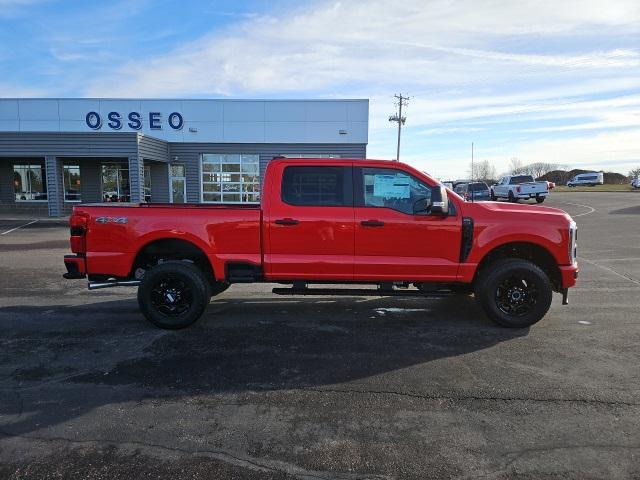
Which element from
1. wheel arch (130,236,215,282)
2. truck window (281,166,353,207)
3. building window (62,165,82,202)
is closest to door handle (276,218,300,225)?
truck window (281,166,353,207)

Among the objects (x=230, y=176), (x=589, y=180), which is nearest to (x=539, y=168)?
(x=589, y=180)

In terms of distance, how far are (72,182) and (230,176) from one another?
8.69 metres

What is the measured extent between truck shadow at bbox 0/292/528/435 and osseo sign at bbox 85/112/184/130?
22135 mm

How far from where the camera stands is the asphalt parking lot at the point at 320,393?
10.5ft

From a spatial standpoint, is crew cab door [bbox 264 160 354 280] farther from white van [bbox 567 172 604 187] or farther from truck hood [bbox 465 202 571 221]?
white van [bbox 567 172 604 187]

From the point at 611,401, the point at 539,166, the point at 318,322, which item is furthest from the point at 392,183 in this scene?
the point at 539,166

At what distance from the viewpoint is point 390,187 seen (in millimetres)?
6039

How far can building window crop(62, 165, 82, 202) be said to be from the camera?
1075 inches

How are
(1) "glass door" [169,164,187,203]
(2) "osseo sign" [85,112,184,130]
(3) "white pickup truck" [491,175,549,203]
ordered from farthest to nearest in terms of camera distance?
1. (3) "white pickup truck" [491,175,549,203]
2. (1) "glass door" [169,164,187,203]
3. (2) "osseo sign" [85,112,184,130]

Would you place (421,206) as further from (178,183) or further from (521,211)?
(178,183)

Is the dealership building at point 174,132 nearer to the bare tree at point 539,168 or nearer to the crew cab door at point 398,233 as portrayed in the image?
the crew cab door at point 398,233

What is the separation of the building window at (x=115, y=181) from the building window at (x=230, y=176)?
4209mm

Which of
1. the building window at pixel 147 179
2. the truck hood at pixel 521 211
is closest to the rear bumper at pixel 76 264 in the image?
the truck hood at pixel 521 211

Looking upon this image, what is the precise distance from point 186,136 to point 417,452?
87.6 ft
